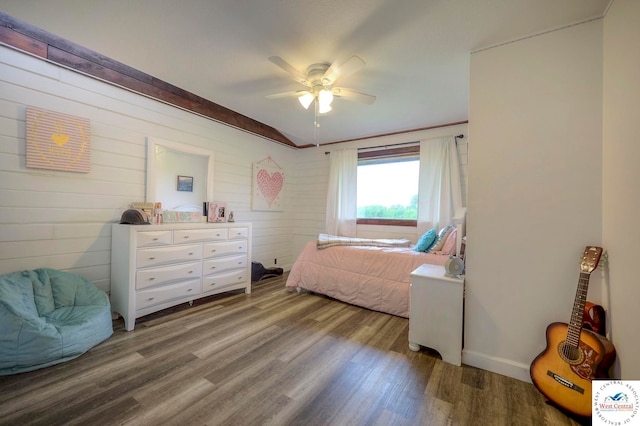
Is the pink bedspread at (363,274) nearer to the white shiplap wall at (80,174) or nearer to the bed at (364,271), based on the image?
the bed at (364,271)

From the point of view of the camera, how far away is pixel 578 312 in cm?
138

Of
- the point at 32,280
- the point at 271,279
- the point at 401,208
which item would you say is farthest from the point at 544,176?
the point at 32,280

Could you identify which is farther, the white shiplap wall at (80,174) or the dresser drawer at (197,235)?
the dresser drawer at (197,235)

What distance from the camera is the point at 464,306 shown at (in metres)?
1.86

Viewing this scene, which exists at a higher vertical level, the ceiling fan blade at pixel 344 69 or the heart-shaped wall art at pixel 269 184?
the ceiling fan blade at pixel 344 69

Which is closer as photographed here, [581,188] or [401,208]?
[581,188]

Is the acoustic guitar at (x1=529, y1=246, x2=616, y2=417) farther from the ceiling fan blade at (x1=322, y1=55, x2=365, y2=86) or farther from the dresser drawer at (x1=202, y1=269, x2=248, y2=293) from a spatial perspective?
the dresser drawer at (x1=202, y1=269, x2=248, y2=293)

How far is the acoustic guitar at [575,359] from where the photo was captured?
1272 mm

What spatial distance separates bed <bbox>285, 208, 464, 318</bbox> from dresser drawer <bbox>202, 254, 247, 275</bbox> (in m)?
0.69

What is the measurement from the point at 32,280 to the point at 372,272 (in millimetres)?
2998

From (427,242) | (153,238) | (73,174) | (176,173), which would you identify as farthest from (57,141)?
(427,242)

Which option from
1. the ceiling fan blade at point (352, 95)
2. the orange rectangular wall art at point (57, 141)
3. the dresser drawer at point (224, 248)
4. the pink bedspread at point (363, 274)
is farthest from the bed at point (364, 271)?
the orange rectangular wall art at point (57, 141)

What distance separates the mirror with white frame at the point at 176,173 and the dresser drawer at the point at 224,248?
626mm

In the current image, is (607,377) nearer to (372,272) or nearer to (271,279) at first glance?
(372,272)
